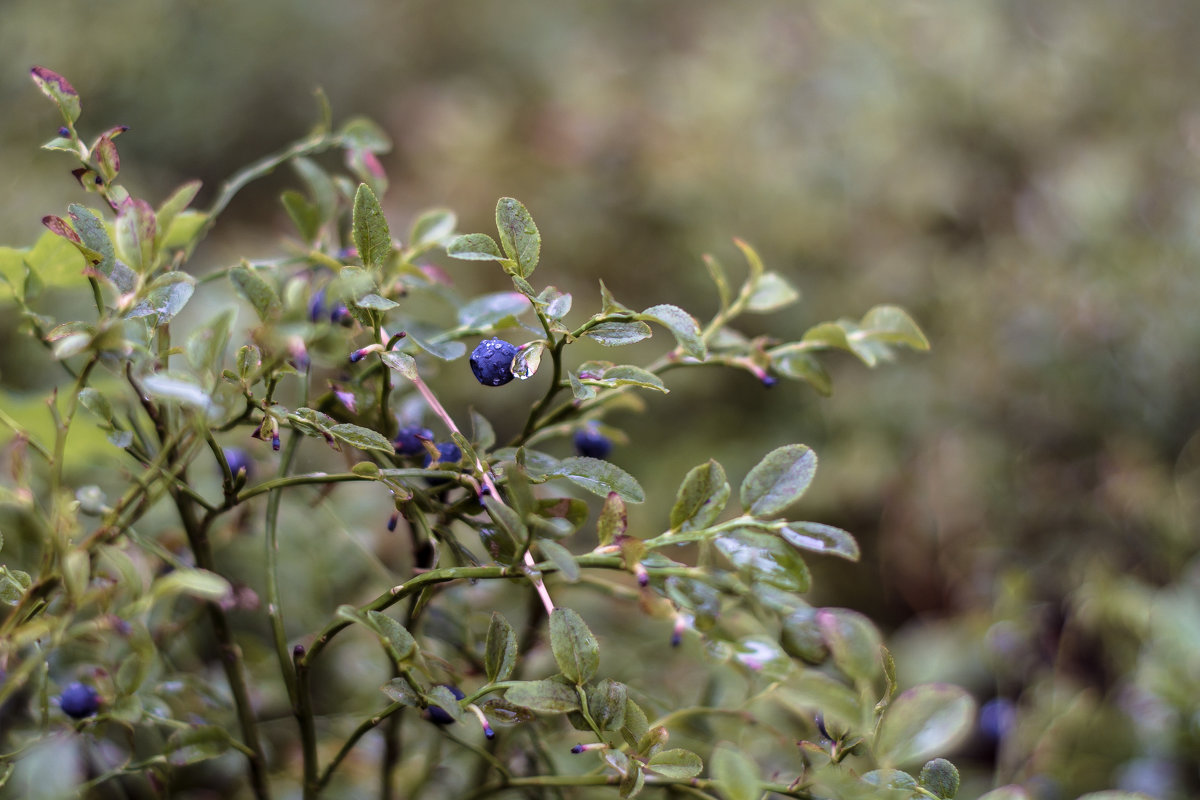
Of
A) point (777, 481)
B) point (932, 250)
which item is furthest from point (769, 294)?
point (932, 250)

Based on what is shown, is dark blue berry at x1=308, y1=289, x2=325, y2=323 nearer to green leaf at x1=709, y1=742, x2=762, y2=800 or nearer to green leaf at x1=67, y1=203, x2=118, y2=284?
green leaf at x1=67, y1=203, x2=118, y2=284

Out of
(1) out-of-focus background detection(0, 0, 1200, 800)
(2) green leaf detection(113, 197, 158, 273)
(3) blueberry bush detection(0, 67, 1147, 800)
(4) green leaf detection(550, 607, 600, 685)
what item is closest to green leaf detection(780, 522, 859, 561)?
(3) blueberry bush detection(0, 67, 1147, 800)

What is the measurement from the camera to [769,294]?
1.84 ft

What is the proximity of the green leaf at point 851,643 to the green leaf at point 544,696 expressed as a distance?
0.51 ft

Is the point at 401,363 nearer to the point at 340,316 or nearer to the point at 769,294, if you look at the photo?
the point at 340,316

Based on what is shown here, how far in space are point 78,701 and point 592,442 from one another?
1.07 ft

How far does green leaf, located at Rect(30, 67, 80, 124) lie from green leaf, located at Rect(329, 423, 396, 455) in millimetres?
201

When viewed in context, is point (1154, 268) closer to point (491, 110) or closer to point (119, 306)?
point (491, 110)

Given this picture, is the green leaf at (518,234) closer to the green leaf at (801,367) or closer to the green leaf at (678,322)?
the green leaf at (678,322)

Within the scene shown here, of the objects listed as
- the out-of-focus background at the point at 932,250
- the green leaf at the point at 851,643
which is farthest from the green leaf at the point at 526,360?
the out-of-focus background at the point at 932,250

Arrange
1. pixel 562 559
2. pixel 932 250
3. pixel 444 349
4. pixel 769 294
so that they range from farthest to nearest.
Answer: pixel 932 250, pixel 769 294, pixel 444 349, pixel 562 559

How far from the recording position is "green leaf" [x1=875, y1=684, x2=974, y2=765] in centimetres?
48

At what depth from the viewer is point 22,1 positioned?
2385 millimetres

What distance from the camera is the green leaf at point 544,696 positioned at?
0.37m
